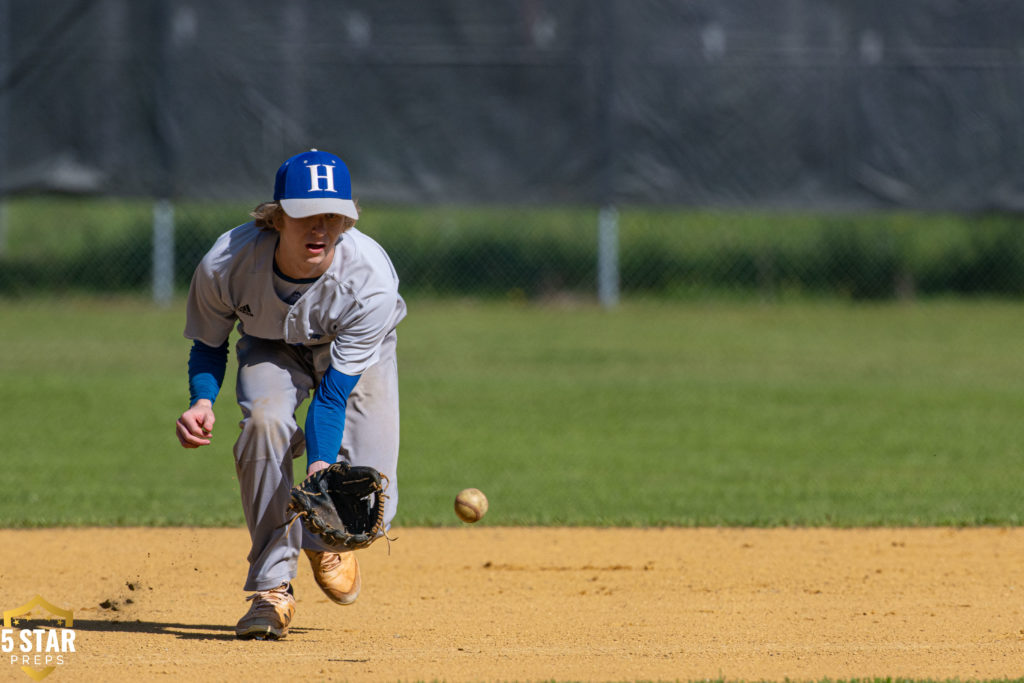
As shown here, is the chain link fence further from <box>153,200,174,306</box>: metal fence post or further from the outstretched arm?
the outstretched arm

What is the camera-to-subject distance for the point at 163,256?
1328 cm

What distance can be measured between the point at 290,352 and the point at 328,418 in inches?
15.4

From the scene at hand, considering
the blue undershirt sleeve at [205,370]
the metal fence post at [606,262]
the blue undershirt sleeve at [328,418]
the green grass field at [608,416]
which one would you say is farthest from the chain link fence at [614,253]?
the blue undershirt sleeve at [328,418]

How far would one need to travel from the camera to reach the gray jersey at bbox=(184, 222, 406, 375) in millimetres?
3998

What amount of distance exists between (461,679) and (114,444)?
516 cm

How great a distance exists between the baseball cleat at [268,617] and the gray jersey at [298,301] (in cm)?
77

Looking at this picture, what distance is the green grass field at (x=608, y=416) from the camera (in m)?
6.69

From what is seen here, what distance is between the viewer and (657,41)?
12.2 meters

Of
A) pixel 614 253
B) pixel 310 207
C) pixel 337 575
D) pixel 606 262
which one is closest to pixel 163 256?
pixel 606 262

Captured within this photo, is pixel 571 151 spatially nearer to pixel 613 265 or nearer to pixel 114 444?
pixel 613 265

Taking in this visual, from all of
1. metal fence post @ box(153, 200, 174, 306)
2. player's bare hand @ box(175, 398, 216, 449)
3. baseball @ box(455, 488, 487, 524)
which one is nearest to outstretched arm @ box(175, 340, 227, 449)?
player's bare hand @ box(175, 398, 216, 449)

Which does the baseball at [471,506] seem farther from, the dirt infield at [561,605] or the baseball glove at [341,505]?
the baseball glove at [341,505]

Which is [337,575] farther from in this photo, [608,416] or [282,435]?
[608,416]

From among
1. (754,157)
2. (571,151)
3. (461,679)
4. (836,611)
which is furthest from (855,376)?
(461,679)
